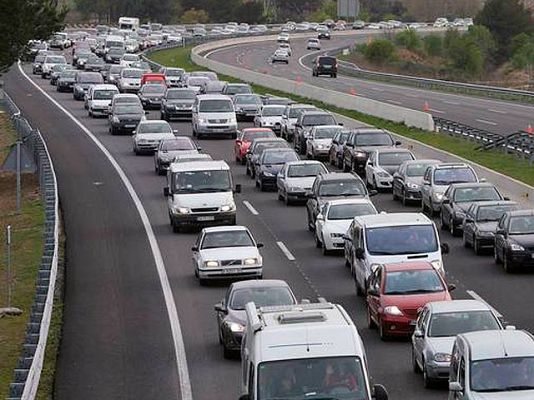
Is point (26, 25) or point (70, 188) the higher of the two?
point (26, 25)

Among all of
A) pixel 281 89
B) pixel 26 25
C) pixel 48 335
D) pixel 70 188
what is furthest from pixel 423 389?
pixel 281 89

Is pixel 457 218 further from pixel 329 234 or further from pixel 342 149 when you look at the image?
pixel 342 149

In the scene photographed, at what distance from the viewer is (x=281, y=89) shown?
8712 centimetres

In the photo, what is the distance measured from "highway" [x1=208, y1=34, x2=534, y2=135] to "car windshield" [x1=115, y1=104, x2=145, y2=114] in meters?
15.2

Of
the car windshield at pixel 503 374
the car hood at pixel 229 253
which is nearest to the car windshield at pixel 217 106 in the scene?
the car hood at pixel 229 253

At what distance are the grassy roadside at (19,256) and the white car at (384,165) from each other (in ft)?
34.5

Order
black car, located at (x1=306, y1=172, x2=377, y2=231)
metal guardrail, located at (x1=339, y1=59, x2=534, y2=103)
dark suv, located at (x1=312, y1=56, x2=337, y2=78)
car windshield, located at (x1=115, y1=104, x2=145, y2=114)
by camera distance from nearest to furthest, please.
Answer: black car, located at (x1=306, y1=172, x2=377, y2=231)
car windshield, located at (x1=115, y1=104, x2=145, y2=114)
metal guardrail, located at (x1=339, y1=59, x2=534, y2=103)
dark suv, located at (x1=312, y1=56, x2=337, y2=78)

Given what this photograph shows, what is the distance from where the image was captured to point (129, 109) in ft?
215

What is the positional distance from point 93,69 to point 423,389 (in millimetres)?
83071

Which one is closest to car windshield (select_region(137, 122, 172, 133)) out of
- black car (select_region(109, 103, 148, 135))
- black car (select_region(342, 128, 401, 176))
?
black car (select_region(109, 103, 148, 135))

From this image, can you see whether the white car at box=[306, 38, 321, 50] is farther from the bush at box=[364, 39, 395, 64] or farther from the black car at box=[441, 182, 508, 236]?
the black car at box=[441, 182, 508, 236]

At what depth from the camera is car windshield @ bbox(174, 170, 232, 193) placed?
39.4m

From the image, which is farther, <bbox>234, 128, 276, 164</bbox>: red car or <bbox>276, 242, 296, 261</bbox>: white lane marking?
<bbox>234, 128, 276, 164</bbox>: red car

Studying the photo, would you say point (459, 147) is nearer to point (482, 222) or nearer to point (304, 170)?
point (304, 170)
